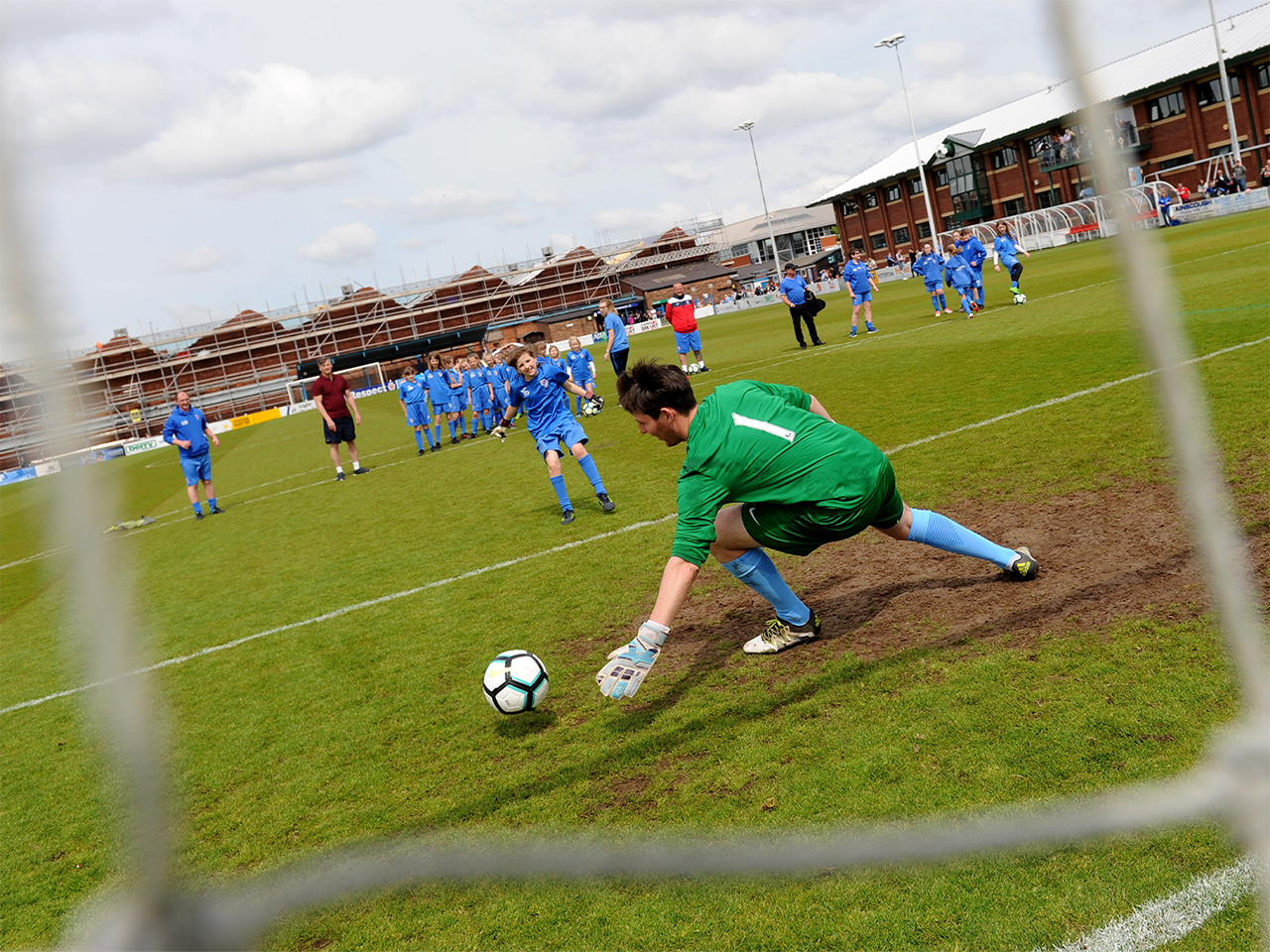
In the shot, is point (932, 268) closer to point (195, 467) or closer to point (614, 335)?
point (614, 335)

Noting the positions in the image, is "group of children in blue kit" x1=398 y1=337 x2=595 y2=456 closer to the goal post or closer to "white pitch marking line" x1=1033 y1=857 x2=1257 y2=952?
"white pitch marking line" x1=1033 y1=857 x2=1257 y2=952

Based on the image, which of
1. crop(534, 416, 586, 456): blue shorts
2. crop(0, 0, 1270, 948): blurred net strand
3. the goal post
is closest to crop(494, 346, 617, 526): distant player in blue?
crop(534, 416, 586, 456): blue shorts

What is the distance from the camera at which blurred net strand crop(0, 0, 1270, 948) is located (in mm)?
1079

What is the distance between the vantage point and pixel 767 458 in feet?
15.5

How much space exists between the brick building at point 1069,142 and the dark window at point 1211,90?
0.04 metres

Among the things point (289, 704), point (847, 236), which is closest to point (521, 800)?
point (289, 704)

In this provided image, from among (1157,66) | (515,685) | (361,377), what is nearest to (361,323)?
(361,377)

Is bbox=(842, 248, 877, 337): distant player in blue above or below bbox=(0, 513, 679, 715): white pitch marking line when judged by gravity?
above

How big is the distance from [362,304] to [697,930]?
82.0 metres

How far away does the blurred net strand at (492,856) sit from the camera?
3.54 feet

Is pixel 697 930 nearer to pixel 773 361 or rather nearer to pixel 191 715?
pixel 191 715

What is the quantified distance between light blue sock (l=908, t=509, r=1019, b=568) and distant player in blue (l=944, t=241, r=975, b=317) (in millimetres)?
17293

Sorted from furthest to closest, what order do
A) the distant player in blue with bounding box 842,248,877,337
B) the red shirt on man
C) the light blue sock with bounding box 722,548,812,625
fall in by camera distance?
the distant player in blue with bounding box 842,248,877,337 → the red shirt on man → the light blue sock with bounding box 722,548,812,625

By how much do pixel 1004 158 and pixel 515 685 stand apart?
6206 cm
